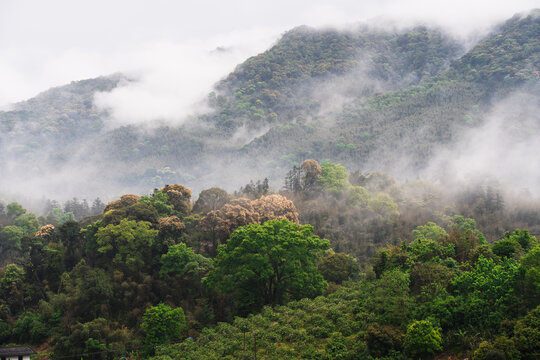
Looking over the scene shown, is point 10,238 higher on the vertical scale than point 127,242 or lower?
higher

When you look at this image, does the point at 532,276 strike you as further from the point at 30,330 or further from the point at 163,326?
the point at 30,330

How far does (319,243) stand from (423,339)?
1564 centimetres

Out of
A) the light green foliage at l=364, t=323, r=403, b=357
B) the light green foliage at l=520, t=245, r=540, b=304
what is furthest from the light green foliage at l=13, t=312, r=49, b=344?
the light green foliage at l=520, t=245, r=540, b=304

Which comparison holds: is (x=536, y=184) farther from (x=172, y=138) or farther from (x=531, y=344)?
(x=172, y=138)

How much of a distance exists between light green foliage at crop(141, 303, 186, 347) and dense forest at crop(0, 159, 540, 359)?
95mm

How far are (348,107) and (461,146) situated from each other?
197 ft

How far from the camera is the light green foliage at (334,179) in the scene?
218ft

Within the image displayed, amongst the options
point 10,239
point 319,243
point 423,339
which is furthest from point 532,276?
point 10,239

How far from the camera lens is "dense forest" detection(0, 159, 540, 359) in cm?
2150

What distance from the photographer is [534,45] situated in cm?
13375

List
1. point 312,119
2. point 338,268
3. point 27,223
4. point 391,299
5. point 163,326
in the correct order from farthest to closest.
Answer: point 312,119 → point 27,223 → point 338,268 → point 163,326 → point 391,299

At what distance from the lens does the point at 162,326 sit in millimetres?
30922

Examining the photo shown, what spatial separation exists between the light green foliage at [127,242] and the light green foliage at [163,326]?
9.64m

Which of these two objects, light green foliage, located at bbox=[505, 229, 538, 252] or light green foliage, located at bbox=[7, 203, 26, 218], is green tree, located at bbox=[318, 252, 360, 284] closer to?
light green foliage, located at bbox=[505, 229, 538, 252]
